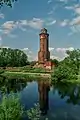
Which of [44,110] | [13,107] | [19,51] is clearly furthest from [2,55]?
[13,107]

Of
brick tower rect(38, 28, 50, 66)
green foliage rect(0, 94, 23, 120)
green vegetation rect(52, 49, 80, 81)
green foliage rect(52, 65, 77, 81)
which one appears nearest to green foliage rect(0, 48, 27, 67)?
brick tower rect(38, 28, 50, 66)

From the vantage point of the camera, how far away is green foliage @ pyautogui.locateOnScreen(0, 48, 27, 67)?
442ft

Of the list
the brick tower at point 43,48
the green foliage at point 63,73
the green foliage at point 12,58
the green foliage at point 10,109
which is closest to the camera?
the green foliage at point 10,109

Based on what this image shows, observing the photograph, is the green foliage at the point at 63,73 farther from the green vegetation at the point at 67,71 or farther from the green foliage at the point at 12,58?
the green foliage at the point at 12,58

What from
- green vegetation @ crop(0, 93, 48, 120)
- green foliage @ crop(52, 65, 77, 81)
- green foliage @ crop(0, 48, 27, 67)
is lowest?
green vegetation @ crop(0, 93, 48, 120)

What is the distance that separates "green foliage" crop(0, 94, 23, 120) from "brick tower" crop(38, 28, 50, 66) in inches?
4664

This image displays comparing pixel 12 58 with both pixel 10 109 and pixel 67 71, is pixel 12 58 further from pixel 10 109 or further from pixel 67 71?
pixel 10 109

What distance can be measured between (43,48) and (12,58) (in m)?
17.4

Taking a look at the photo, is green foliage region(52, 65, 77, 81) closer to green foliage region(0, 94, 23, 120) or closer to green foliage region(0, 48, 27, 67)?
green foliage region(0, 94, 23, 120)

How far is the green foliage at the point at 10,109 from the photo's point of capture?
1681cm

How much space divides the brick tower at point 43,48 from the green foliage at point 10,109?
118 m

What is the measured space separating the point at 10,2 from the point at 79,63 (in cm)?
7589

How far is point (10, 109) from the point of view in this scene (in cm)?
1719

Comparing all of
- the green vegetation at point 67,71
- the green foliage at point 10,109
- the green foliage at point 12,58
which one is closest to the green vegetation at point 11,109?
the green foliage at point 10,109
